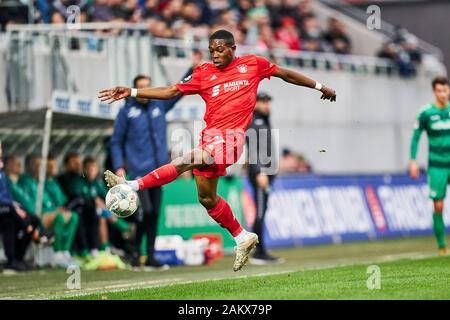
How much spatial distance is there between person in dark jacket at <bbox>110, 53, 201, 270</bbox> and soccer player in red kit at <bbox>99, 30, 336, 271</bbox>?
3.75 m

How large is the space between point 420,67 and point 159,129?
16.9m

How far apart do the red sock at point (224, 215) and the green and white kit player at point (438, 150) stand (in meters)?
5.41

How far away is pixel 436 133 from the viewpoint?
18.3 meters

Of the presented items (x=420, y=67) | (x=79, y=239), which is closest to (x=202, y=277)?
(x=79, y=239)

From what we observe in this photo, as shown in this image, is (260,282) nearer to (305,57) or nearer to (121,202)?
(121,202)

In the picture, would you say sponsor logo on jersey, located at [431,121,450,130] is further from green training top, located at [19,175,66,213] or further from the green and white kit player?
green training top, located at [19,175,66,213]

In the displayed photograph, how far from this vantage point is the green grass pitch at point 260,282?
1127 cm

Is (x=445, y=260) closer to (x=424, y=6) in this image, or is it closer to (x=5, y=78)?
(x=5, y=78)

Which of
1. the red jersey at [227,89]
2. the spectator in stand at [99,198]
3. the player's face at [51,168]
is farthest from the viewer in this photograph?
the spectator in stand at [99,198]

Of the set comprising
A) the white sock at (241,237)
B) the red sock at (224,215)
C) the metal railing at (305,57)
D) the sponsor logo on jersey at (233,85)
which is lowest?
the white sock at (241,237)

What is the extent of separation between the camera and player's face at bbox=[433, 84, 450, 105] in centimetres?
1822

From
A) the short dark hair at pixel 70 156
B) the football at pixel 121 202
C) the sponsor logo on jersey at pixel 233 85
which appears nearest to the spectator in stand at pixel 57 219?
the short dark hair at pixel 70 156

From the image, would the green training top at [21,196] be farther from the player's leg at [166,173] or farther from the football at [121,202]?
the football at [121,202]

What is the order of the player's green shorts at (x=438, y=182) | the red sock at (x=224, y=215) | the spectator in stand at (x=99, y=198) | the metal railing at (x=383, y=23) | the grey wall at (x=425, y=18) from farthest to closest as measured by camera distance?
1. the grey wall at (x=425, y=18)
2. the metal railing at (x=383, y=23)
3. the spectator in stand at (x=99, y=198)
4. the player's green shorts at (x=438, y=182)
5. the red sock at (x=224, y=215)
